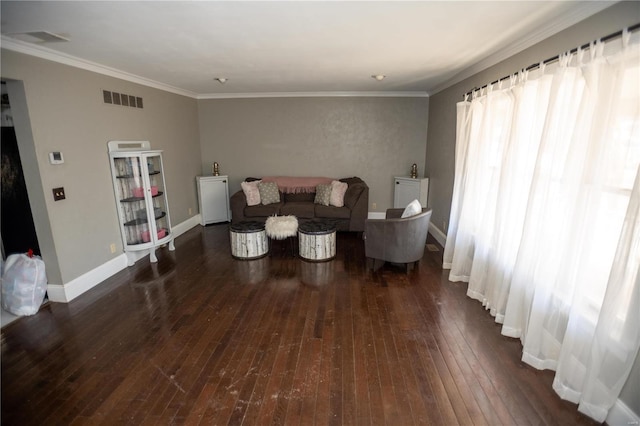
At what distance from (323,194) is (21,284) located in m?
3.93

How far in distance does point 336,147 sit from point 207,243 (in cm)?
298

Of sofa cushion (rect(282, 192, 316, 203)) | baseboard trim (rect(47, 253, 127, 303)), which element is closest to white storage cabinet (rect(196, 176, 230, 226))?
sofa cushion (rect(282, 192, 316, 203))

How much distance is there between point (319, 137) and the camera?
6.01 m

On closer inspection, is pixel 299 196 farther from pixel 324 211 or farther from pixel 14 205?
pixel 14 205

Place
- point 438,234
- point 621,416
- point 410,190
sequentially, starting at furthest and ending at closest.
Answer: point 410,190, point 438,234, point 621,416

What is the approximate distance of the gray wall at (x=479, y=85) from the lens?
168 cm

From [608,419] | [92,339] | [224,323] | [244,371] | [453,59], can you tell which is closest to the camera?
[608,419]

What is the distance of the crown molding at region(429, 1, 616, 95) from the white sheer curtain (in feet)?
0.92

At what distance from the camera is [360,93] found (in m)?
5.70

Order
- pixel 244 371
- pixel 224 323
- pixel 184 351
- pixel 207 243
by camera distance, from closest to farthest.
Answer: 1. pixel 244 371
2. pixel 184 351
3. pixel 224 323
4. pixel 207 243

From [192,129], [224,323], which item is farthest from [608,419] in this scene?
[192,129]

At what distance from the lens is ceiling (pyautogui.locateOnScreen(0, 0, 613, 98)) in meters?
1.95

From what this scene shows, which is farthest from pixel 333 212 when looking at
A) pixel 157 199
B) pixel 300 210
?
pixel 157 199

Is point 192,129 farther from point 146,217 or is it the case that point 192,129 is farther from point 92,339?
point 92,339
